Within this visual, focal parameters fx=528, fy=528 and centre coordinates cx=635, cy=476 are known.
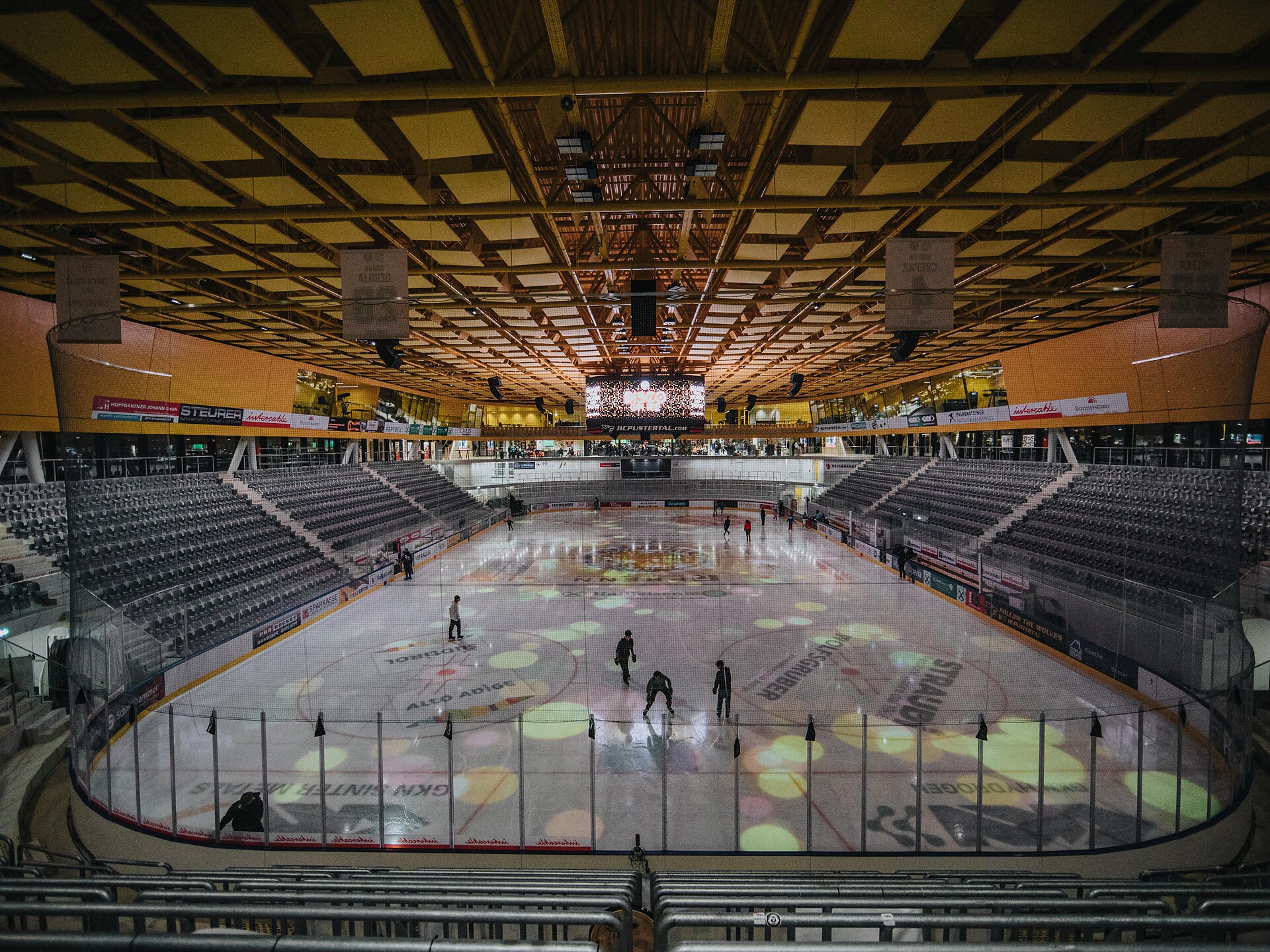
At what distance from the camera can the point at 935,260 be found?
6297 mm

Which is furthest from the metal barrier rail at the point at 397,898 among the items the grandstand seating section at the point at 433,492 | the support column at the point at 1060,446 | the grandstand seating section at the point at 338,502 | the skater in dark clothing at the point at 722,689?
the grandstand seating section at the point at 433,492

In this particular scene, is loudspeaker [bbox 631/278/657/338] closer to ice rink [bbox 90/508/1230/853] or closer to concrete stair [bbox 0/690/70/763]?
ice rink [bbox 90/508/1230/853]

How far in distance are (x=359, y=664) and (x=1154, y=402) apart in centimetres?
1494

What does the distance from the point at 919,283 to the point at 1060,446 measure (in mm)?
16946

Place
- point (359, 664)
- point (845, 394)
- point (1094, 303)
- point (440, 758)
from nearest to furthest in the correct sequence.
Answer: point (440, 758) → point (359, 664) → point (1094, 303) → point (845, 394)

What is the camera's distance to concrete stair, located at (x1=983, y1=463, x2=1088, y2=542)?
50.9 ft

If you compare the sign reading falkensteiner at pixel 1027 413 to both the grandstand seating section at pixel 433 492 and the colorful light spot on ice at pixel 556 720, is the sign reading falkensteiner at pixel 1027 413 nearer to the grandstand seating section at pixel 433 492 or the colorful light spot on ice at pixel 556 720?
the colorful light spot on ice at pixel 556 720

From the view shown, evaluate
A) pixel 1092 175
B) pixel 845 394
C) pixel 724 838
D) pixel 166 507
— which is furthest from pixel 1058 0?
pixel 845 394

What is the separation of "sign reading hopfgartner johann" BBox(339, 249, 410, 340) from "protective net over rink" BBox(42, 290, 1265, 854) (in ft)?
12.1

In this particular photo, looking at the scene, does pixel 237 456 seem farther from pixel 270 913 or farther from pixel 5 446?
pixel 270 913

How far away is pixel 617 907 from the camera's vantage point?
9.21 ft

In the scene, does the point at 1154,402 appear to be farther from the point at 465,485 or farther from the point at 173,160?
the point at 465,485

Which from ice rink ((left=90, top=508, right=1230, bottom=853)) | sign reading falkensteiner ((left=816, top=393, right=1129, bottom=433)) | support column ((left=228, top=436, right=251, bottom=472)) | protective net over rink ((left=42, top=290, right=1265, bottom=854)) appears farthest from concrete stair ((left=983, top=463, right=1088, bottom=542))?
support column ((left=228, top=436, right=251, bottom=472))

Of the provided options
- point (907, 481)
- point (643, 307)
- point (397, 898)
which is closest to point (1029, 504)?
point (907, 481)
